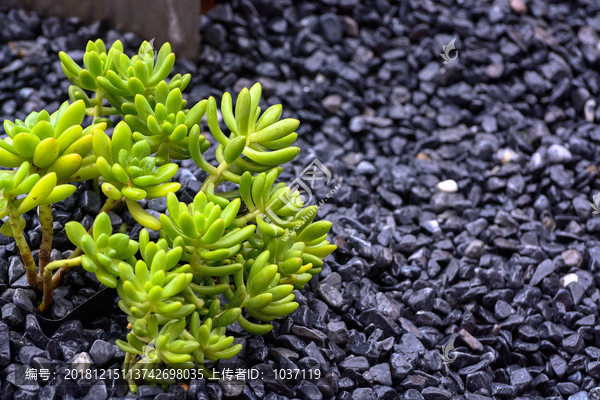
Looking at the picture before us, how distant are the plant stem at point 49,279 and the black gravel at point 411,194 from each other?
35 millimetres

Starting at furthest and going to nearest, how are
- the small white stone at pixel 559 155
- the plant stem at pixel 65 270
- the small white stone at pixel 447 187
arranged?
1. the small white stone at pixel 559 155
2. the small white stone at pixel 447 187
3. the plant stem at pixel 65 270

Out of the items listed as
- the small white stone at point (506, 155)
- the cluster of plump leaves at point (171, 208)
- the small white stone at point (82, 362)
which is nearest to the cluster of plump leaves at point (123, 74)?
the cluster of plump leaves at point (171, 208)

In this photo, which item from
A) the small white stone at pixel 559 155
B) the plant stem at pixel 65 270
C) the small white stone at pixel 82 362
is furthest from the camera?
the small white stone at pixel 559 155

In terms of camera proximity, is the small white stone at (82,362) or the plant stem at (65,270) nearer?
the small white stone at (82,362)

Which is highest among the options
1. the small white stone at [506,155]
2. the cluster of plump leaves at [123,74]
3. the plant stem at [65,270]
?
the cluster of plump leaves at [123,74]

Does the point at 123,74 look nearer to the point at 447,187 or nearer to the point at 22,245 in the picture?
the point at 22,245

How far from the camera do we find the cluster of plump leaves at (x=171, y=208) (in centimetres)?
125

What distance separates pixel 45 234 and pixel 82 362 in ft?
1.13

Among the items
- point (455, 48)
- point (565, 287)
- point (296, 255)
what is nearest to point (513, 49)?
point (455, 48)

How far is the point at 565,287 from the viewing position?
208cm

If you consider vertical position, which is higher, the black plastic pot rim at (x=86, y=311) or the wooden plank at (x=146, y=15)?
the wooden plank at (x=146, y=15)

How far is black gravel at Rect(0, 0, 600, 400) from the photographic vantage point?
1.58 meters

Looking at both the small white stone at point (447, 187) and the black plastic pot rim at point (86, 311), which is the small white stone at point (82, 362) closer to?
the black plastic pot rim at point (86, 311)

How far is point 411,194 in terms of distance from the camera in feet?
7.99
